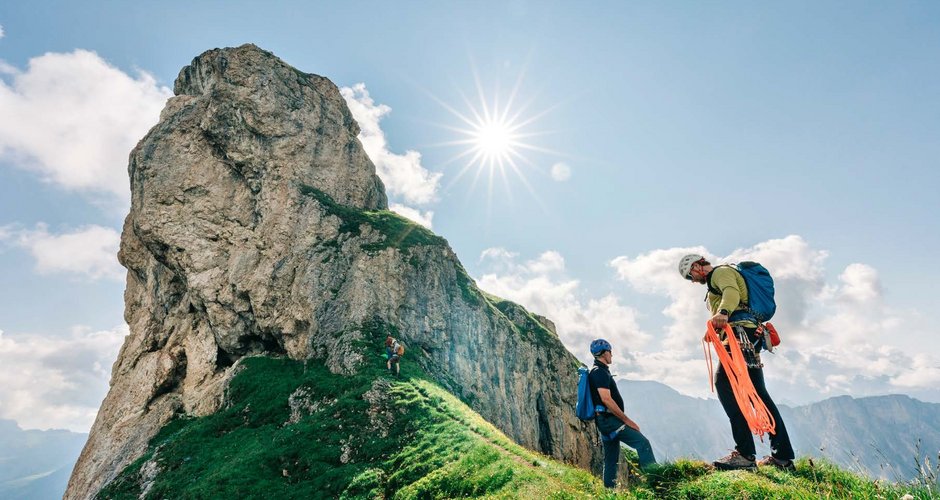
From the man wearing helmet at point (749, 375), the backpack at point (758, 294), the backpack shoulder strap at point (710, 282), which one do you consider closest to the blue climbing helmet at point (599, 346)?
the man wearing helmet at point (749, 375)

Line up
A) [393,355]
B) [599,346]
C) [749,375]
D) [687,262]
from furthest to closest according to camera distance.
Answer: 1. [393,355]
2. [599,346]
3. [687,262]
4. [749,375]

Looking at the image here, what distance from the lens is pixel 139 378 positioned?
138 feet

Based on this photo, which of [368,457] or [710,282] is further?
[368,457]

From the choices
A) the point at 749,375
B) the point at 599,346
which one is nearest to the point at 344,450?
the point at 599,346

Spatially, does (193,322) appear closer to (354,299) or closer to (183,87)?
(354,299)

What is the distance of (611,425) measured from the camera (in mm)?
9500

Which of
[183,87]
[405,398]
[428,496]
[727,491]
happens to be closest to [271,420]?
[405,398]

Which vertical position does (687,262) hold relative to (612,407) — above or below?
above

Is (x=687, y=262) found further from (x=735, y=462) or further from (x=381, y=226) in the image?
(x=381, y=226)

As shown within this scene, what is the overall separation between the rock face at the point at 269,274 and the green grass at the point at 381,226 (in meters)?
0.20

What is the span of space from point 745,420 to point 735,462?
0.78m

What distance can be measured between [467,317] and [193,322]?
27.6 metres

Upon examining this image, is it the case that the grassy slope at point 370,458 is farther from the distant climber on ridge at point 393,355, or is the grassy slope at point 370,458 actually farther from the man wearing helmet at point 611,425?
the distant climber on ridge at point 393,355

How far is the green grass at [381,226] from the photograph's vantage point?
42938mm
